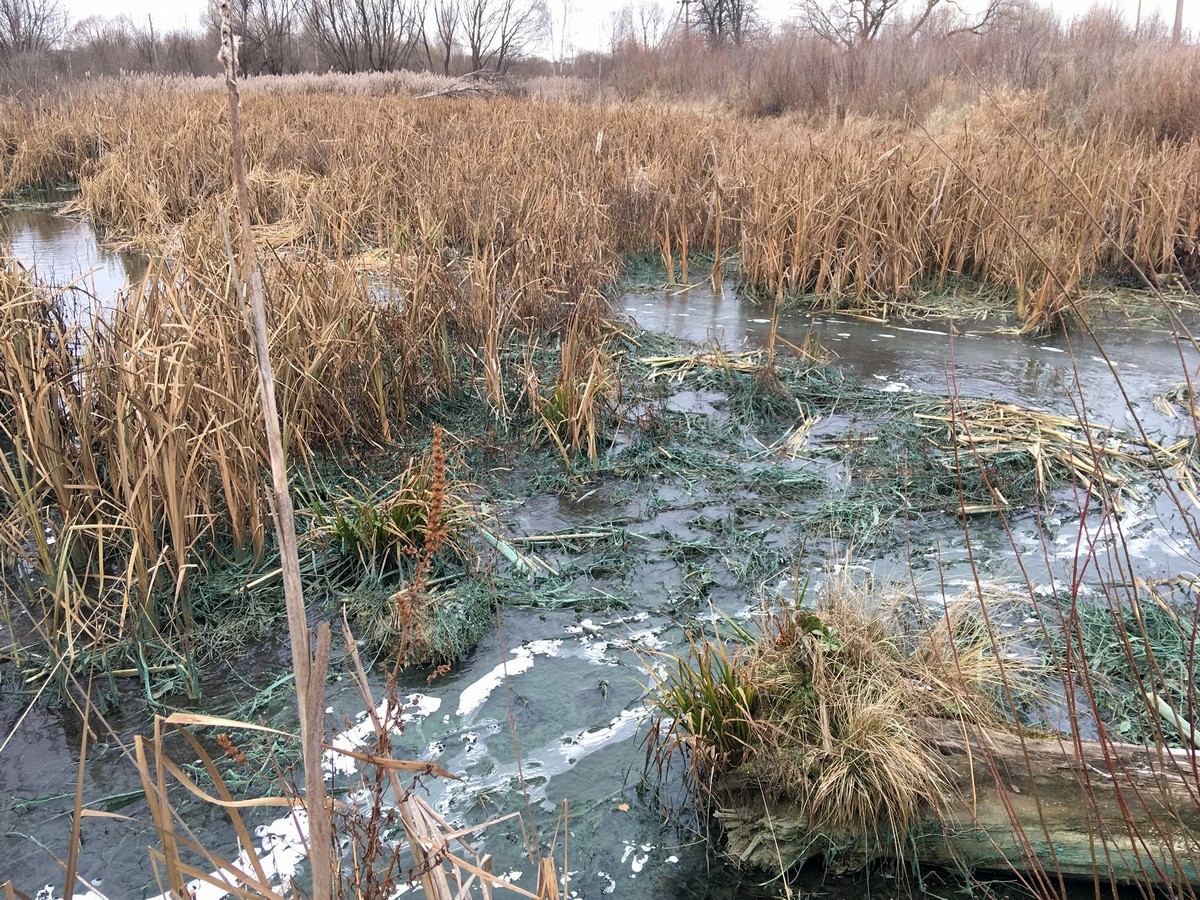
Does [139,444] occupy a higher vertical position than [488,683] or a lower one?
higher

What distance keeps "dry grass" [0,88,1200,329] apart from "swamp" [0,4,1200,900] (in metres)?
0.07

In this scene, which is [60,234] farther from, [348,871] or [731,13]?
[731,13]

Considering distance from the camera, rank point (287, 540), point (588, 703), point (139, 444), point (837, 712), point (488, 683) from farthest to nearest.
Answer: point (139, 444)
point (488, 683)
point (588, 703)
point (837, 712)
point (287, 540)

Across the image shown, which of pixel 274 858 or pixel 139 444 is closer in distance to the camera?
pixel 274 858

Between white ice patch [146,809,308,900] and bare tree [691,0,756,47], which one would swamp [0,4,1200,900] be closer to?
white ice patch [146,809,308,900]

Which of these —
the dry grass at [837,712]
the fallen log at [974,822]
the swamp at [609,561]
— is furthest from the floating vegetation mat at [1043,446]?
the fallen log at [974,822]

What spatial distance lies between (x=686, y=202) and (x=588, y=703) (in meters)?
6.32

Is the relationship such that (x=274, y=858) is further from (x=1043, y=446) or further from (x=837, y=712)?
(x=1043, y=446)

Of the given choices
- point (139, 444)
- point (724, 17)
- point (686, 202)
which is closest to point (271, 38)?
point (724, 17)

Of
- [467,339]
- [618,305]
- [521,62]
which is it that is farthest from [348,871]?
[521,62]

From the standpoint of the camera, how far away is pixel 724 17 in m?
30.0

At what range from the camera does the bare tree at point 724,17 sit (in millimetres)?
28844

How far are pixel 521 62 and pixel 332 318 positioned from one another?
103 feet

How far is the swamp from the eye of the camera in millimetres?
1928
